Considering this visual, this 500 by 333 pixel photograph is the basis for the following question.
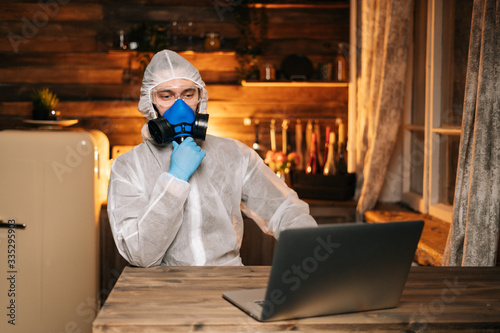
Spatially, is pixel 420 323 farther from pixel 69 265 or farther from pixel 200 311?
pixel 69 265

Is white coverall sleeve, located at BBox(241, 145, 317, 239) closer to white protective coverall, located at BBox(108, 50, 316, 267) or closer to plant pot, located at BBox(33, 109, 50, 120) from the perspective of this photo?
white protective coverall, located at BBox(108, 50, 316, 267)

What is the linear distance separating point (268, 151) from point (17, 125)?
170 centimetres

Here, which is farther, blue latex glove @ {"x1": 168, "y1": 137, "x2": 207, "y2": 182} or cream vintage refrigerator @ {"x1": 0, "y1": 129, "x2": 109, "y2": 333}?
cream vintage refrigerator @ {"x1": 0, "y1": 129, "x2": 109, "y2": 333}

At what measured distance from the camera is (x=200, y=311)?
4.13 ft

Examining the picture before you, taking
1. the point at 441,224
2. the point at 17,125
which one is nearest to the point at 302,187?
the point at 441,224

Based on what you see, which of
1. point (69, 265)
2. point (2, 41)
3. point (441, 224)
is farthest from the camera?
point (2, 41)

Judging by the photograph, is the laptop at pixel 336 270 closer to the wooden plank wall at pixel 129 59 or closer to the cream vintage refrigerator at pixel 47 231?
the cream vintage refrigerator at pixel 47 231

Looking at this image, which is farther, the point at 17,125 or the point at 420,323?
the point at 17,125

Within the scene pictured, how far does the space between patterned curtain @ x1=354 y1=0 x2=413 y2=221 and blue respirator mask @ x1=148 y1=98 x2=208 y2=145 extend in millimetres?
1415

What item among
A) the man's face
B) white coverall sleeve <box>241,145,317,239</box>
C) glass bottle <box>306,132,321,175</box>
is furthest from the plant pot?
white coverall sleeve <box>241,145,317,239</box>

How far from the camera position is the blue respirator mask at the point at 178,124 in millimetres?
1848

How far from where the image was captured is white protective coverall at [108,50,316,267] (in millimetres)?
1699

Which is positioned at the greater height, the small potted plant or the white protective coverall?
the small potted plant

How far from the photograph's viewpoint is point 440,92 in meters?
2.83
